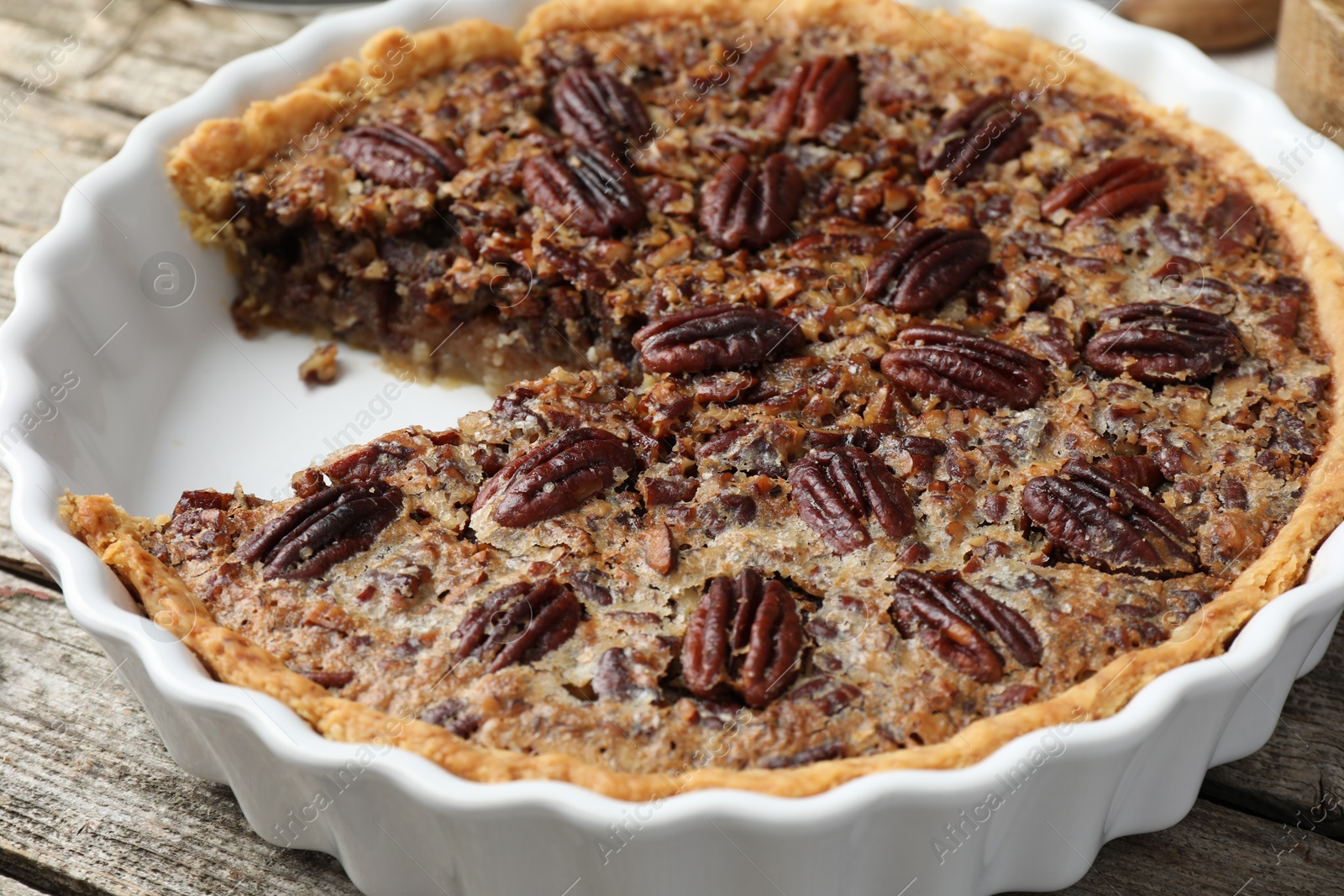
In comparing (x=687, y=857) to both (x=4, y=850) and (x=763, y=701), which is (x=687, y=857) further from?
(x=4, y=850)

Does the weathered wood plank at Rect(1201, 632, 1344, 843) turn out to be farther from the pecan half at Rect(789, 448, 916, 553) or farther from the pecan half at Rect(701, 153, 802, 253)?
the pecan half at Rect(701, 153, 802, 253)

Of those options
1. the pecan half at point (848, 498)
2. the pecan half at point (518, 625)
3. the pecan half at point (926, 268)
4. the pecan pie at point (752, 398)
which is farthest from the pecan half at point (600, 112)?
the pecan half at point (518, 625)

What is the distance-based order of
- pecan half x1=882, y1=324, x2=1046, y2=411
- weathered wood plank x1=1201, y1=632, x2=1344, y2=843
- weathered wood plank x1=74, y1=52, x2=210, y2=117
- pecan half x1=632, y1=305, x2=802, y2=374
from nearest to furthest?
weathered wood plank x1=1201, y1=632, x2=1344, y2=843 < pecan half x1=882, y1=324, x2=1046, y2=411 < pecan half x1=632, y1=305, x2=802, y2=374 < weathered wood plank x1=74, y1=52, x2=210, y2=117

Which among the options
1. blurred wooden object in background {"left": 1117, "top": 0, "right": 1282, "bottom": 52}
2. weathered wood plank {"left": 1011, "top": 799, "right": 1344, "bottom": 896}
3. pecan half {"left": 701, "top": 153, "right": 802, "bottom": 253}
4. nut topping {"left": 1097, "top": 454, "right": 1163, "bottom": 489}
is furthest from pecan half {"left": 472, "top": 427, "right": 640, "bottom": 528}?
blurred wooden object in background {"left": 1117, "top": 0, "right": 1282, "bottom": 52}

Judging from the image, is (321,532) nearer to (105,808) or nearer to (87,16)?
(105,808)

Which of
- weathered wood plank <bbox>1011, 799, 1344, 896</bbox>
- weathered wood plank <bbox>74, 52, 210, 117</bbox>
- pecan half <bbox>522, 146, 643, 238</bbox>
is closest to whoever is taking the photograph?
weathered wood plank <bbox>1011, 799, 1344, 896</bbox>

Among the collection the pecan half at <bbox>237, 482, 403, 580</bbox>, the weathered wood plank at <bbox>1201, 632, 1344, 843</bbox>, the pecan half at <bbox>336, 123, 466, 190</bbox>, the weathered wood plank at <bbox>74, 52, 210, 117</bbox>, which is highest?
the pecan half at <bbox>336, 123, 466, 190</bbox>
